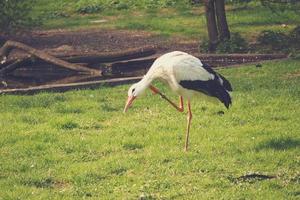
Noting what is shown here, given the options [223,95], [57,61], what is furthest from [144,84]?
[57,61]

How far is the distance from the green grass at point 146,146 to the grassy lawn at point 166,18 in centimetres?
853

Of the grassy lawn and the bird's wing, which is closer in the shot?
the bird's wing

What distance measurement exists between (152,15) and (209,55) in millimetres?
9368

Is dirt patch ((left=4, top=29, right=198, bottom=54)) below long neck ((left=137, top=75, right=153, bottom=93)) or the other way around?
below

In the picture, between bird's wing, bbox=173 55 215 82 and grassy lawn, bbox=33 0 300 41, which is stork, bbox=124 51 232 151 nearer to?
bird's wing, bbox=173 55 215 82

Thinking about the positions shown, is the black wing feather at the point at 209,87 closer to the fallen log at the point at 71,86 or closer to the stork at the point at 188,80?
the stork at the point at 188,80

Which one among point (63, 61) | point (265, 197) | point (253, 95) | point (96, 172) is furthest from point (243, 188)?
point (63, 61)

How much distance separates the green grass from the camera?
27.2ft

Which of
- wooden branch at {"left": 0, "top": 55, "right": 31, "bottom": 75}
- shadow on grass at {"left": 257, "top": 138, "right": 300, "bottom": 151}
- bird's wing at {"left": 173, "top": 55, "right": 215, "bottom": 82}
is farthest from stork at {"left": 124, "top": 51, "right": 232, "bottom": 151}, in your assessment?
wooden branch at {"left": 0, "top": 55, "right": 31, "bottom": 75}

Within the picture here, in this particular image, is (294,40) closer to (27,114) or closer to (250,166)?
(27,114)

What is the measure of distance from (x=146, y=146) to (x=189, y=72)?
3.61 feet

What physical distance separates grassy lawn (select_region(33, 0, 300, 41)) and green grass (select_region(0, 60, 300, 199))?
336 inches

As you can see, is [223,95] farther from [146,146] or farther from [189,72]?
[146,146]

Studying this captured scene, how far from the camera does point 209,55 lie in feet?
55.5
